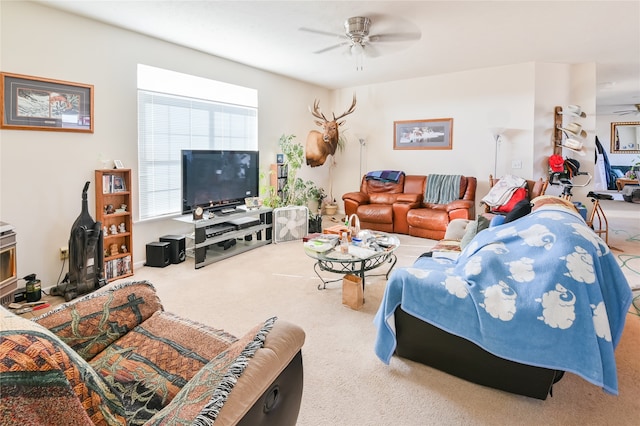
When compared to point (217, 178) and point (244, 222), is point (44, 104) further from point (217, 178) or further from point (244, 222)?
point (244, 222)

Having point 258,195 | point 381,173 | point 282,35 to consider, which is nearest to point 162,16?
point 282,35

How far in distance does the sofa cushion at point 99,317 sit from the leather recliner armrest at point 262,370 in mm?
782

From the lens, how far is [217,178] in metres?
4.51

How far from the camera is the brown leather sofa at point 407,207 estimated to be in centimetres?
508

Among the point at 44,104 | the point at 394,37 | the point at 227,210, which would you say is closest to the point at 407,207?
the point at 394,37

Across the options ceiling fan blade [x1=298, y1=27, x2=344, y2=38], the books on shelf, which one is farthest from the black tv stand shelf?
ceiling fan blade [x1=298, y1=27, x2=344, y2=38]

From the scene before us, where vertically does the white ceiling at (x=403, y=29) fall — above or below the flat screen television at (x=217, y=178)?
above

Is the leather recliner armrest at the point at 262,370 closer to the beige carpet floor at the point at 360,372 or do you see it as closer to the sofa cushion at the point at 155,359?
the sofa cushion at the point at 155,359

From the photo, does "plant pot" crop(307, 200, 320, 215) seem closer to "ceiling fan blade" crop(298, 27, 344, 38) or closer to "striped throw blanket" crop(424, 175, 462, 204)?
"striped throw blanket" crop(424, 175, 462, 204)

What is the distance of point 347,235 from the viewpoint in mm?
3332

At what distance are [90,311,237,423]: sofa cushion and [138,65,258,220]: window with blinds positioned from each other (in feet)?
9.51

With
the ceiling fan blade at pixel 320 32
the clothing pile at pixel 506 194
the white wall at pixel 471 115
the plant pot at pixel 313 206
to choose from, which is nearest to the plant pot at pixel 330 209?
the plant pot at pixel 313 206

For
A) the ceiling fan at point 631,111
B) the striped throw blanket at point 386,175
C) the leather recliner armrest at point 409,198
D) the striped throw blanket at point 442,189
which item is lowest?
the leather recliner armrest at point 409,198

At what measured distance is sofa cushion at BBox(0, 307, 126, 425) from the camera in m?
0.60
